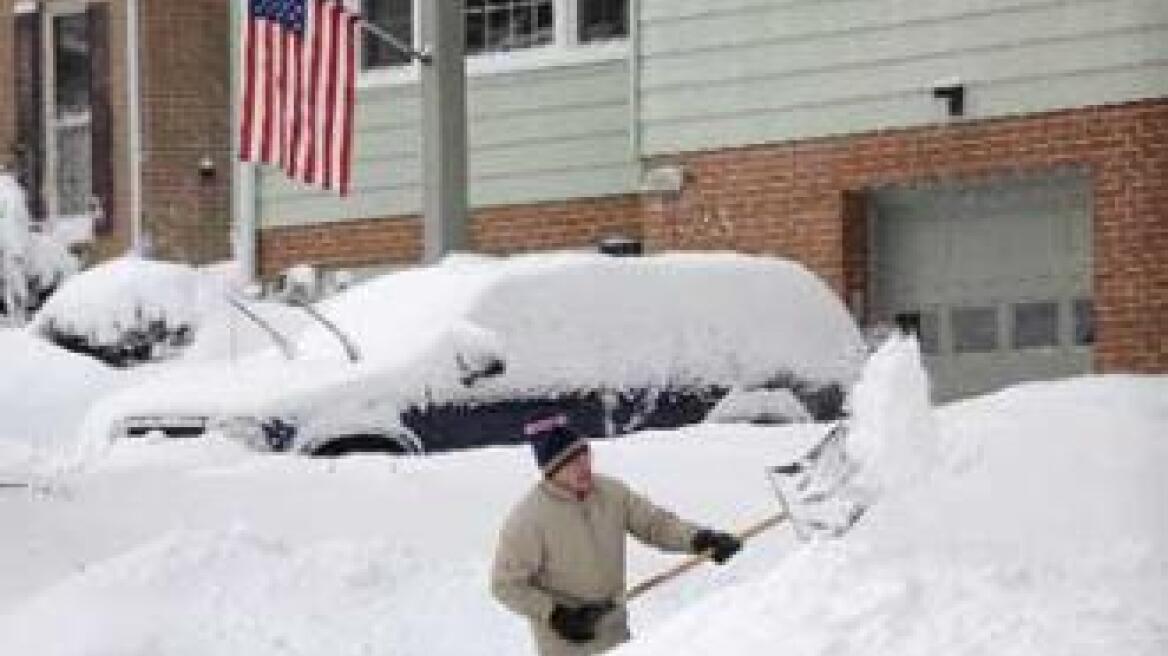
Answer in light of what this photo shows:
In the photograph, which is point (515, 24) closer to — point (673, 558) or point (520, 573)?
point (673, 558)

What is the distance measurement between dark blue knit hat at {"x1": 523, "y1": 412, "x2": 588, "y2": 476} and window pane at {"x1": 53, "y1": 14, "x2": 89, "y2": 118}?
17872mm

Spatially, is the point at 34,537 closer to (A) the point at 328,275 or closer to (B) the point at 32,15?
(A) the point at 328,275

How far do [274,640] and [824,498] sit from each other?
3.27 metres

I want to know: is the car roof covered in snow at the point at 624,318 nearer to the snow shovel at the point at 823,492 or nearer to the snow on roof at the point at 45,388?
the snow on roof at the point at 45,388

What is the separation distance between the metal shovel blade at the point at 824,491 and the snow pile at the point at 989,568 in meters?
0.11

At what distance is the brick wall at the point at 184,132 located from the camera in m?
24.7

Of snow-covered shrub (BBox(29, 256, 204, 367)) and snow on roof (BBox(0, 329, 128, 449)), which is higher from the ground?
snow-covered shrub (BBox(29, 256, 204, 367))

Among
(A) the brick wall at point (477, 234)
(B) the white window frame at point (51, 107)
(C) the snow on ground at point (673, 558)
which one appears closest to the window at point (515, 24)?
(A) the brick wall at point (477, 234)

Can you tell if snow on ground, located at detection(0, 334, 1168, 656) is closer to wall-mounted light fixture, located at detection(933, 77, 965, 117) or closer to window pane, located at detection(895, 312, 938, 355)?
wall-mounted light fixture, located at detection(933, 77, 965, 117)

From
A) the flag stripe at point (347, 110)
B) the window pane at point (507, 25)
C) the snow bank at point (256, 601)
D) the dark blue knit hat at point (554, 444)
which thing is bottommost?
the snow bank at point (256, 601)

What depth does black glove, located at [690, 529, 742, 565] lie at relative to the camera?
8375 millimetres

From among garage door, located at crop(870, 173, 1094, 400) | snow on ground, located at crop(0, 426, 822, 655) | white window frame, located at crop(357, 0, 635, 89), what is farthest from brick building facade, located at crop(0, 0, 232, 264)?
snow on ground, located at crop(0, 426, 822, 655)

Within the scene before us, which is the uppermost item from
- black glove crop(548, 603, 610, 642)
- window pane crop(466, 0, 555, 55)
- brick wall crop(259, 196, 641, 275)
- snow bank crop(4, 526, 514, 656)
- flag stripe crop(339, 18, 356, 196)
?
window pane crop(466, 0, 555, 55)

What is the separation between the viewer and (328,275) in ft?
68.9
